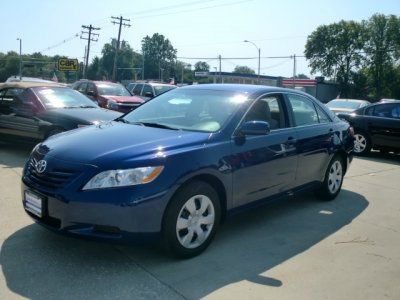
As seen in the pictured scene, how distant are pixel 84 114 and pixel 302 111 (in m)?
4.13

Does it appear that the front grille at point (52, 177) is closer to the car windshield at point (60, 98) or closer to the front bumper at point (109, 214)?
the front bumper at point (109, 214)

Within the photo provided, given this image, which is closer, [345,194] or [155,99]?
[155,99]

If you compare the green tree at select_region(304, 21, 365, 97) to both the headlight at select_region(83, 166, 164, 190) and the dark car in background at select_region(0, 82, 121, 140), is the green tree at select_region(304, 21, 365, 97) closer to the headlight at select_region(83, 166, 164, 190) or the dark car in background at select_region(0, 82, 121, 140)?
the dark car in background at select_region(0, 82, 121, 140)

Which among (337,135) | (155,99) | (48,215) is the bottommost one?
(48,215)

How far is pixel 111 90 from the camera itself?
50.0 ft

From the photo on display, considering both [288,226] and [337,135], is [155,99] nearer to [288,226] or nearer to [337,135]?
[288,226]

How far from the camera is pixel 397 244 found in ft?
16.0

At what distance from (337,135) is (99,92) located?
33.4ft

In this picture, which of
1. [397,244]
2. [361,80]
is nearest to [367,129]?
[397,244]

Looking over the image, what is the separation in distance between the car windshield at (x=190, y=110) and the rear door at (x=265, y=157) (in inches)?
9.8

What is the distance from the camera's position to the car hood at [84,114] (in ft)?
26.0

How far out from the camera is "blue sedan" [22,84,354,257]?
3648 millimetres

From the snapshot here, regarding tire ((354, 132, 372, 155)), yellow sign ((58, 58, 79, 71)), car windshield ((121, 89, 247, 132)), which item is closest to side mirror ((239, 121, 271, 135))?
car windshield ((121, 89, 247, 132))

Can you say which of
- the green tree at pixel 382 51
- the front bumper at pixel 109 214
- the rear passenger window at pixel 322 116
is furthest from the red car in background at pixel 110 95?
the green tree at pixel 382 51
